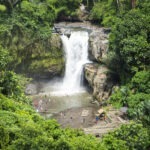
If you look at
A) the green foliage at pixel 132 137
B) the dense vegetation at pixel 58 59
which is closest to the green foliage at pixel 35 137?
the dense vegetation at pixel 58 59

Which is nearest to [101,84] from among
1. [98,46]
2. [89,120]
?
[98,46]

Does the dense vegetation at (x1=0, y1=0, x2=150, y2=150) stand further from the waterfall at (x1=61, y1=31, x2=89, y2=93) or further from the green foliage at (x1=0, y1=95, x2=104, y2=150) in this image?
the waterfall at (x1=61, y1=31, x2=89, y2=93)

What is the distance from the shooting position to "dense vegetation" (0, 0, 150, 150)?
75.1ft

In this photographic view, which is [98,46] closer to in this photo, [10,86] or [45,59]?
[45,59]

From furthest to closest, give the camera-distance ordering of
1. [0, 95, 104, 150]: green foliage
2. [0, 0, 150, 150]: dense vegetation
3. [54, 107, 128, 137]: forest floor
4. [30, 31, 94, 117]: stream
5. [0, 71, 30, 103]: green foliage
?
[30, 31, 94, 117]: stream < [54, 107, 128, 137]: forest floor < [0, 71, 30, 103]: green foliage < [0, 0, 150, 150]: dense vegetation < [0, 95, 104, 150]: green foliage

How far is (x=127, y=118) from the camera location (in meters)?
35.3

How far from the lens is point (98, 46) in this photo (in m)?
45.0

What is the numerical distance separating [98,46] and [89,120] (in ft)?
39.0

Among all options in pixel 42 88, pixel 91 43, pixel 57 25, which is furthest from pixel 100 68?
pixel 57 25

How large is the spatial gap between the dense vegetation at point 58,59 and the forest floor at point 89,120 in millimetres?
1555

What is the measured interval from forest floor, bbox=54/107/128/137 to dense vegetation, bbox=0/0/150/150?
1555 mm

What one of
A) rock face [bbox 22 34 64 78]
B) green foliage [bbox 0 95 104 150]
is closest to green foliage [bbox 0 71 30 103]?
green foliage [bbox 0 95 104 150]

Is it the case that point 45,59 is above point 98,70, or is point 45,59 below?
above

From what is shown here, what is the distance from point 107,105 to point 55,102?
234 inches
